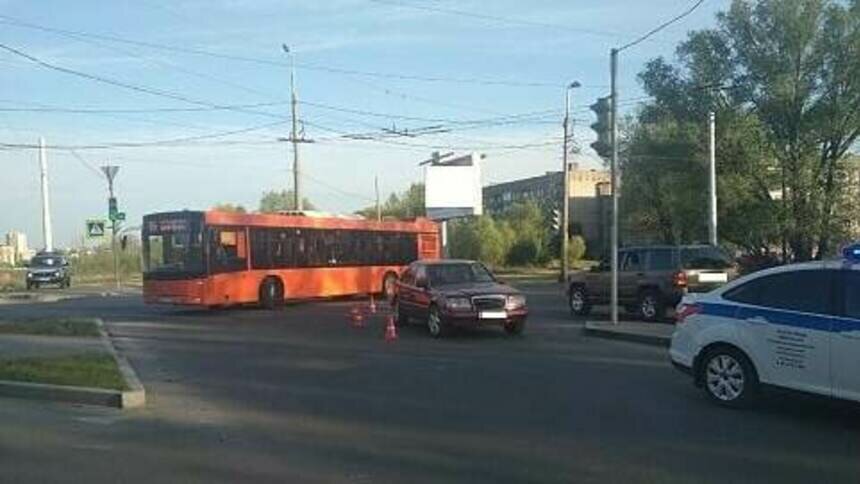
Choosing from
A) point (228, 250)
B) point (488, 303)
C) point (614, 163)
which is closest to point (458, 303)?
point (488, 303)

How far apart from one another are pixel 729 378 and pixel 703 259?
12.6 meters

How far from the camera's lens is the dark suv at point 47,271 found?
51969mm

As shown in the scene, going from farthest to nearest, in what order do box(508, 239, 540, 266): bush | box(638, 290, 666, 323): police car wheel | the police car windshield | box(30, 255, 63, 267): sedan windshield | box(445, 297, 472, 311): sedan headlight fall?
box(508, 239, 540, 266): bush, box(30, 255, 63, 267): sedan windshield, the police car windshield, box(638, 290, 666, 323): police car wheel, box(445, 297, 472, 311): sedan headlight

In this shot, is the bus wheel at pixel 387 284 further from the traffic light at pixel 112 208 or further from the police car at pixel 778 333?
the police car at pixel 778 333

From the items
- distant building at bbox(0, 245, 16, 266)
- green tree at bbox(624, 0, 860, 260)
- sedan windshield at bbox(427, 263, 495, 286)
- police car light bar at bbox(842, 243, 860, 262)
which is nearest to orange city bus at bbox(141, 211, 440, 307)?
sedan windshield at bbox(427, 263, 495, 286)

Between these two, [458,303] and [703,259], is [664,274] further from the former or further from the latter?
[458,303]

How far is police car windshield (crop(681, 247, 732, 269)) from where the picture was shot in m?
22.9

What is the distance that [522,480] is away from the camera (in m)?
7.63

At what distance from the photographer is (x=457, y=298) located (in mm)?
19578

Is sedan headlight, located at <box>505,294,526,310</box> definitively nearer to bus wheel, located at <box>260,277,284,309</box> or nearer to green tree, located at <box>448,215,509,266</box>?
bus wheel, located at <box>260,277,284,309</box>

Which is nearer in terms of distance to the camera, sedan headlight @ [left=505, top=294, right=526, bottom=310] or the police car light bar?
the police car light bar

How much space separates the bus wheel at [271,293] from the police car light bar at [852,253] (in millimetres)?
20979

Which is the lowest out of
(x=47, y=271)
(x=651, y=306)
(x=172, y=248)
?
(x=651, y=306)

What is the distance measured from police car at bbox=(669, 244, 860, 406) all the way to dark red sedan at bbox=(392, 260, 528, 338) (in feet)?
26.3
